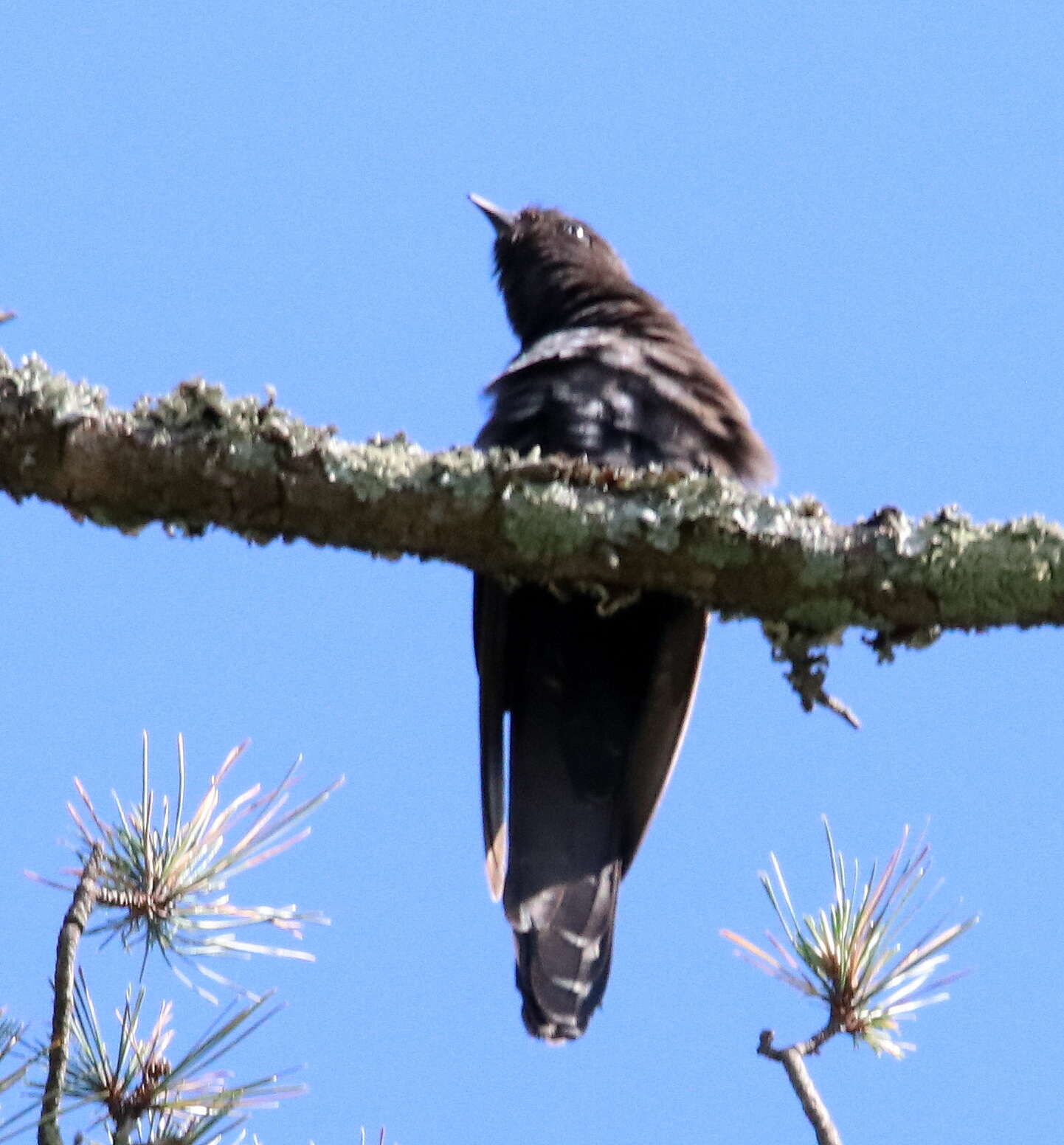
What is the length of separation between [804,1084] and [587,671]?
1405 mm

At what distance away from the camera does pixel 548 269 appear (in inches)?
193

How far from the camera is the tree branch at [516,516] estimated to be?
2609 millimetres

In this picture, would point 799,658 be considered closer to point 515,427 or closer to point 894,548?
point 894,548

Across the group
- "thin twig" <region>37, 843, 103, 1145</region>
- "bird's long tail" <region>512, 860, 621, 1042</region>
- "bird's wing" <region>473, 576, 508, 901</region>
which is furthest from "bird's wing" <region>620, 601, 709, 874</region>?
"thin twig" <region>37, 843, 103, 1145</region>

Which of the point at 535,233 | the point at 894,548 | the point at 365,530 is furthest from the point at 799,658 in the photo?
the point at 535,233

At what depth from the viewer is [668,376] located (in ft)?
12.6

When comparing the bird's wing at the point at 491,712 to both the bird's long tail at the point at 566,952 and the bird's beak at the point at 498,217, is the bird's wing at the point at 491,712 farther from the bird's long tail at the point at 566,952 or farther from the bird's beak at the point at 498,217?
the bird's beak at the point at 498,217

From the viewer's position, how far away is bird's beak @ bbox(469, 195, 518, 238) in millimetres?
5273

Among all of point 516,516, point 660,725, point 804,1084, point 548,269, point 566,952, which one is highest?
point 548,269

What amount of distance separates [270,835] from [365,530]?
64 cm

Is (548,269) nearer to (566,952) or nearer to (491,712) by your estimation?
(491,712)

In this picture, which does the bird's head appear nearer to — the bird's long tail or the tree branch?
the bird's long tail

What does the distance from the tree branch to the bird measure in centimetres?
77

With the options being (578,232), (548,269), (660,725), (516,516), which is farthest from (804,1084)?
(578,232)
